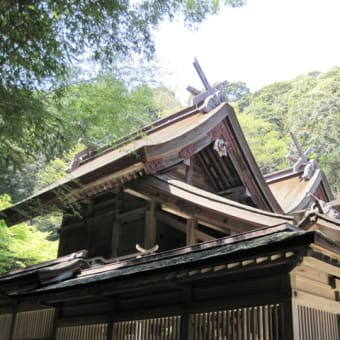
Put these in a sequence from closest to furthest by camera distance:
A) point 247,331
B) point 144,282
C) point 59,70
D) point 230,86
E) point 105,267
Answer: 1. point 247,331
2. point 144,282
3. point 59,70
4. point 105,267
5. point 230,86

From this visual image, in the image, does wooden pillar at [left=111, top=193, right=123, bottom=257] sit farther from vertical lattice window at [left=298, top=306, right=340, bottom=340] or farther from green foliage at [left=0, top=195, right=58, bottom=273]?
green foliage at [left=0, top=195, right=58, bottom=273]

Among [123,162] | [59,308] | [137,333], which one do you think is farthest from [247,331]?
[123,162]

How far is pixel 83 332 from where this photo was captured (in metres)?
7.62

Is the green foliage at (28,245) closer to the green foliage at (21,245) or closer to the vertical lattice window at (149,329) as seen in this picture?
the green foliage at (21,245)

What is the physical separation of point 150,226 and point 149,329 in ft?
10.5

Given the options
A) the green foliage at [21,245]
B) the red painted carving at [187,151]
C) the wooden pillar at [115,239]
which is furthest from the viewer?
the green foliage at [21,245]

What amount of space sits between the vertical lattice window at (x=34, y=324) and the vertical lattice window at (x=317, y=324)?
16.6ft

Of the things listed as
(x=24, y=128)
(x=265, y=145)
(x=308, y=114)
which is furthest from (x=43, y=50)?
(x=308, y=114)

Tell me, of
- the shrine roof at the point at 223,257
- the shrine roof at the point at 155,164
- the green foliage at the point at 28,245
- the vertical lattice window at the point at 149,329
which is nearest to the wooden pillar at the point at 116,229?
the shrine roof at the point at 155,164

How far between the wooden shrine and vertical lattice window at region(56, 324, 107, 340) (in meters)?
0.03

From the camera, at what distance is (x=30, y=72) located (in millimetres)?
6285

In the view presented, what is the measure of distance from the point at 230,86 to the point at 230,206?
4537 cm

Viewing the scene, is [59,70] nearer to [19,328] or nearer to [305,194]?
[19,328]

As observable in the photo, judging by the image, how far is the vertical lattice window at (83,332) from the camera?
7258 mm
